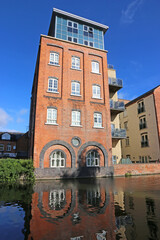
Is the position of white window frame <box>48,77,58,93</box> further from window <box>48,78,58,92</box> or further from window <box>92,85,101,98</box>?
window <box>92,85,101,98</box>

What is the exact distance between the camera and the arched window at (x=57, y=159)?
15214 mm

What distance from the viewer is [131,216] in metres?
4.71

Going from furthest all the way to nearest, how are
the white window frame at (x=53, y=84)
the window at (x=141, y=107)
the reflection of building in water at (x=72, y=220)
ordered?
the window at (x=141, y=107) → the white window frame at (x=53, y=84) → the reflection of building in water at (x=72, y=220)

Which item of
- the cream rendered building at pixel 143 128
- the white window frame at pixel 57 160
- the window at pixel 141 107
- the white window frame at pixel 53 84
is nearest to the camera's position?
the white window frame at pixel 57 160

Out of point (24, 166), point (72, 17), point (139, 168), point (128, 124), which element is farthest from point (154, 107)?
point (24, 166)

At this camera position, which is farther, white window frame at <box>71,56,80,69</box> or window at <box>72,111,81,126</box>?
white window frame at <box>71,56,80,69</box>

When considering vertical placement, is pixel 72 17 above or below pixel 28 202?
above

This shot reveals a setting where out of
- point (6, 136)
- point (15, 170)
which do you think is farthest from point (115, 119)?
point (6, 136)

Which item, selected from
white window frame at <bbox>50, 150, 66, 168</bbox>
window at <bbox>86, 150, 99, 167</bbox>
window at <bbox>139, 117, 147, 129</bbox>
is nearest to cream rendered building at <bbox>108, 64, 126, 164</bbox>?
window at <bbox>86, 150, 99, 167</bbox>

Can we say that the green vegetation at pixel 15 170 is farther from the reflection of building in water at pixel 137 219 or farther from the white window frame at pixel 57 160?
the reflection of building in water at pixel 137 219

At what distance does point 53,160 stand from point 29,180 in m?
3.19

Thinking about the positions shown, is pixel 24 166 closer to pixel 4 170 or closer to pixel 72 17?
pixel 4 170

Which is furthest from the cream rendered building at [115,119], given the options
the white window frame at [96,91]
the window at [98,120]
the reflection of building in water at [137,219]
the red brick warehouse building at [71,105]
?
the reflection of building in water at [137,219]

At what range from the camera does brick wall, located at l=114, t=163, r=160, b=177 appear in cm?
1704
